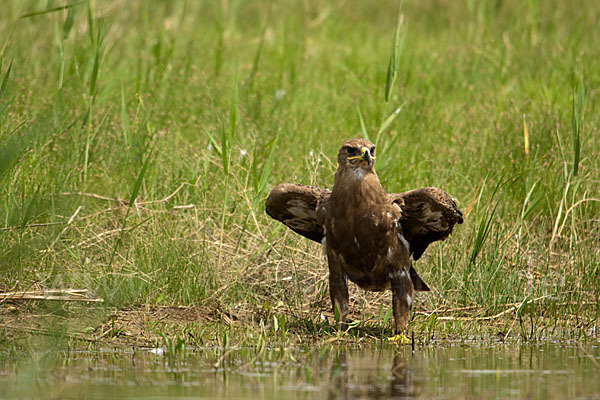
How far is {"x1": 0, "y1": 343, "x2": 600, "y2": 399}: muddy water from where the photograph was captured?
13.8 ft

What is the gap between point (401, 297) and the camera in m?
6.04

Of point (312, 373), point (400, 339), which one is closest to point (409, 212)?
point (400, 339)

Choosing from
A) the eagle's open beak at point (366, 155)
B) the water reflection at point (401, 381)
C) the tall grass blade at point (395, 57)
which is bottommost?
the water reflection at point (401, 381)

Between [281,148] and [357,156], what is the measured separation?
2.80 meters

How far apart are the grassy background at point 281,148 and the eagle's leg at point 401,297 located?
0.63 feet

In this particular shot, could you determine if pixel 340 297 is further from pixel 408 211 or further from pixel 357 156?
pixel 357 156

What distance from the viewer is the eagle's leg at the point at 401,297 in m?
6.02

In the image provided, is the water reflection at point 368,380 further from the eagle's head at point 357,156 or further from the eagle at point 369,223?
the eagle's head at point 357,156

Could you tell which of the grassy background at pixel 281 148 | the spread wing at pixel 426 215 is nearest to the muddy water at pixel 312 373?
the grassy background at pixel 281 148

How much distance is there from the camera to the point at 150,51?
1052cm

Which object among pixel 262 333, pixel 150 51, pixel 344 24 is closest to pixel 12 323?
pixel 262 333

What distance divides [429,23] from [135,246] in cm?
751

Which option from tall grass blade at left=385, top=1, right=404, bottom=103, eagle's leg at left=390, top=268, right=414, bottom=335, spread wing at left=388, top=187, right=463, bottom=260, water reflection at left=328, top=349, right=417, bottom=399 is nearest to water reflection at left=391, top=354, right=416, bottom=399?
water reflection at left=328, top=349, right=417, bottom=399

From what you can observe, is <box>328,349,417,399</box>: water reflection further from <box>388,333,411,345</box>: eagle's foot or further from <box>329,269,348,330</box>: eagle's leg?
<box>329,269,348,330</box>: eagle's leg
